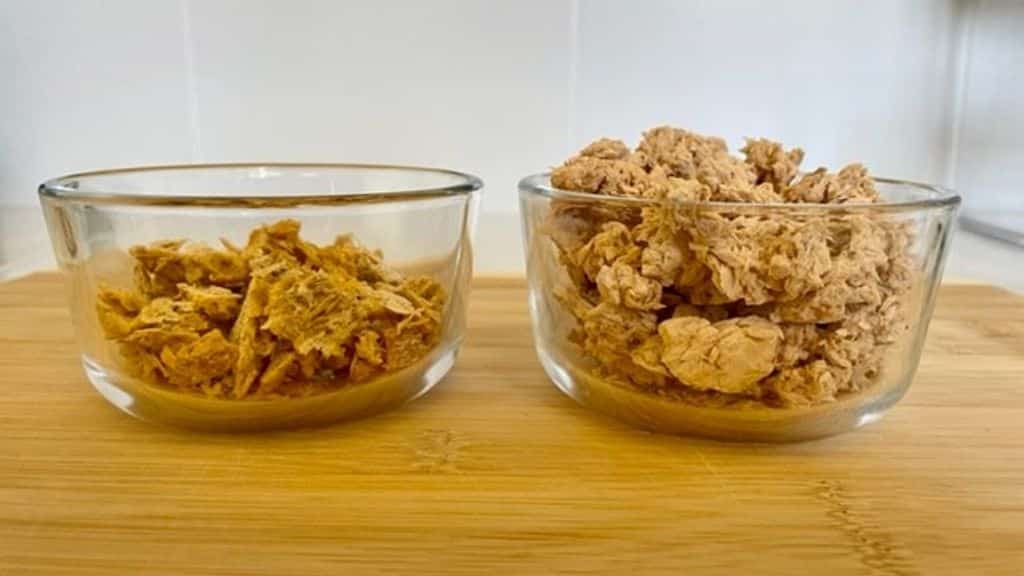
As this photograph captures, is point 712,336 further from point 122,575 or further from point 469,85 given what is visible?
point 469,85

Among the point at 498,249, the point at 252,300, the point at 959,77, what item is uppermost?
the point at 959,77

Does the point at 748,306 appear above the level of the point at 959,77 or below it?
below

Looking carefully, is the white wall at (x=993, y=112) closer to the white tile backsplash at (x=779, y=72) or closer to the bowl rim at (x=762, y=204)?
the white tile backsplash at (x=779, y=72)

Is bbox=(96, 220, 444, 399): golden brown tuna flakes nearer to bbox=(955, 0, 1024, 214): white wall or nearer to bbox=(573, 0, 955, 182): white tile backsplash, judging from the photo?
bbox=(573, 0, 955, 182): white tile backsplash

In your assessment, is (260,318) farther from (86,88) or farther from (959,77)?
(959,77)

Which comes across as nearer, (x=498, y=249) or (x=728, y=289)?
(x=728, y=289)

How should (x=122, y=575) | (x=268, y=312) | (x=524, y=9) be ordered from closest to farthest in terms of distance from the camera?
(x=122, y=575) < (x=268, y=312) < (x=524, y=9)

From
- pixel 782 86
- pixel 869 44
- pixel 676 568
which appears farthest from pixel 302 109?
pixel 676 568

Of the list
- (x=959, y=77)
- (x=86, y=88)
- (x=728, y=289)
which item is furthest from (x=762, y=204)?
(x=86, y=88)
